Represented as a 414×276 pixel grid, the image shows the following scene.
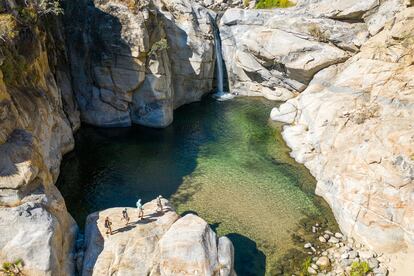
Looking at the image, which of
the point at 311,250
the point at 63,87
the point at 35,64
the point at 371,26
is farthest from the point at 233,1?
the point at 311,250

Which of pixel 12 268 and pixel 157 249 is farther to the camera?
pixel 157 249

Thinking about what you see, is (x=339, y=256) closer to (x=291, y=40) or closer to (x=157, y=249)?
(x=157, y=249)

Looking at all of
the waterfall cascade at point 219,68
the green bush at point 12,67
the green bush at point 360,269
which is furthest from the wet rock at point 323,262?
the waterfall cascade at point 219,68

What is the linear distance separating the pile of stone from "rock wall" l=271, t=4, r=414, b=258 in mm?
697

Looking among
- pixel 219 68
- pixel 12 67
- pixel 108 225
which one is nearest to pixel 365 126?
pixel 108 225

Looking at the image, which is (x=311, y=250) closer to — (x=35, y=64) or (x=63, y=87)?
(x=35, y=64)

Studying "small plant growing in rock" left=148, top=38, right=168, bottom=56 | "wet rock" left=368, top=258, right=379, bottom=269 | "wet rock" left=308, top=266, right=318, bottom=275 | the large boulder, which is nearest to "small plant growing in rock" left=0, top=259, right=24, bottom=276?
"wet rock" left=308, top=266, right=318, bottom=275

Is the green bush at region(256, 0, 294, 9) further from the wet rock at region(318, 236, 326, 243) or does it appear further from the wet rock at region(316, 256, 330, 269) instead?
the wet rock at region(316, 256, 330, 269)

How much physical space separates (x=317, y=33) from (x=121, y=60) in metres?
24.8

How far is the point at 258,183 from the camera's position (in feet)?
99.2

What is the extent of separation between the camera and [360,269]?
20.9 metres

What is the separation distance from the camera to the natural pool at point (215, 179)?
24.5 m

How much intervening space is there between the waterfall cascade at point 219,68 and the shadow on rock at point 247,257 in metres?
30.9

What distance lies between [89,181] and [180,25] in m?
26.0
